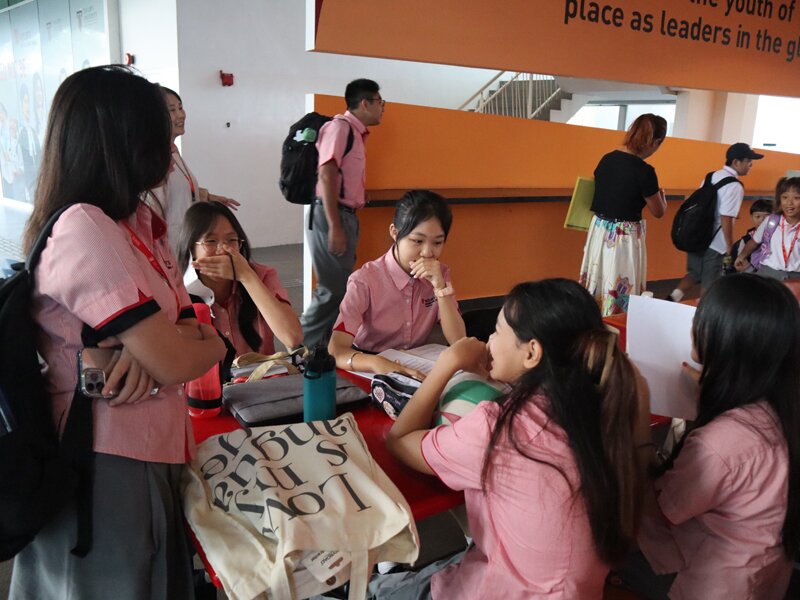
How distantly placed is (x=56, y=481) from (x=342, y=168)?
271cm

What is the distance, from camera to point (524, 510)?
3.37 ft

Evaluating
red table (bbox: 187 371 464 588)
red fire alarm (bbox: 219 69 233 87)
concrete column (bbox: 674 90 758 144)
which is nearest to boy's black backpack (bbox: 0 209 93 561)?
red table (bbox: 187 371 464 588)

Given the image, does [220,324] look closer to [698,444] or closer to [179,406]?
[179,406]

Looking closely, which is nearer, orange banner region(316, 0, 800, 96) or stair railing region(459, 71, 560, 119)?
orange banner region(316, 0, 800, 96)

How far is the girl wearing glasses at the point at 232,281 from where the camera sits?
1903 millimetres

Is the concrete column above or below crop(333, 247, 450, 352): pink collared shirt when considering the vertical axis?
above

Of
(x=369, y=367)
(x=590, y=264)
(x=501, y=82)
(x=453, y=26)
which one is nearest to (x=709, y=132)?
(x=501, y=82)

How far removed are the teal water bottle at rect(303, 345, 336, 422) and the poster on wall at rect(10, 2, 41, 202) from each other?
804 centimetres

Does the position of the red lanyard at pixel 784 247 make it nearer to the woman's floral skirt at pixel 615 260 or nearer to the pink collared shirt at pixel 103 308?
the woman's floral skirt at pixel 615 260

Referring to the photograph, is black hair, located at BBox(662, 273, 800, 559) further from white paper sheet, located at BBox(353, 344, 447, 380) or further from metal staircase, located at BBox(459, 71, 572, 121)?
metal staircase, located at BBox(459, 71, 572, 121)

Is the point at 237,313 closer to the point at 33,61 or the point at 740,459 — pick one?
the point at 740,459

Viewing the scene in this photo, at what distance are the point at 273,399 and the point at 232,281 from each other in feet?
2.36

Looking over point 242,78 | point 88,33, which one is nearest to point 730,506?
point 242,78

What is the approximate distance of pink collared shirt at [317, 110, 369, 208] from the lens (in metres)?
3.32
